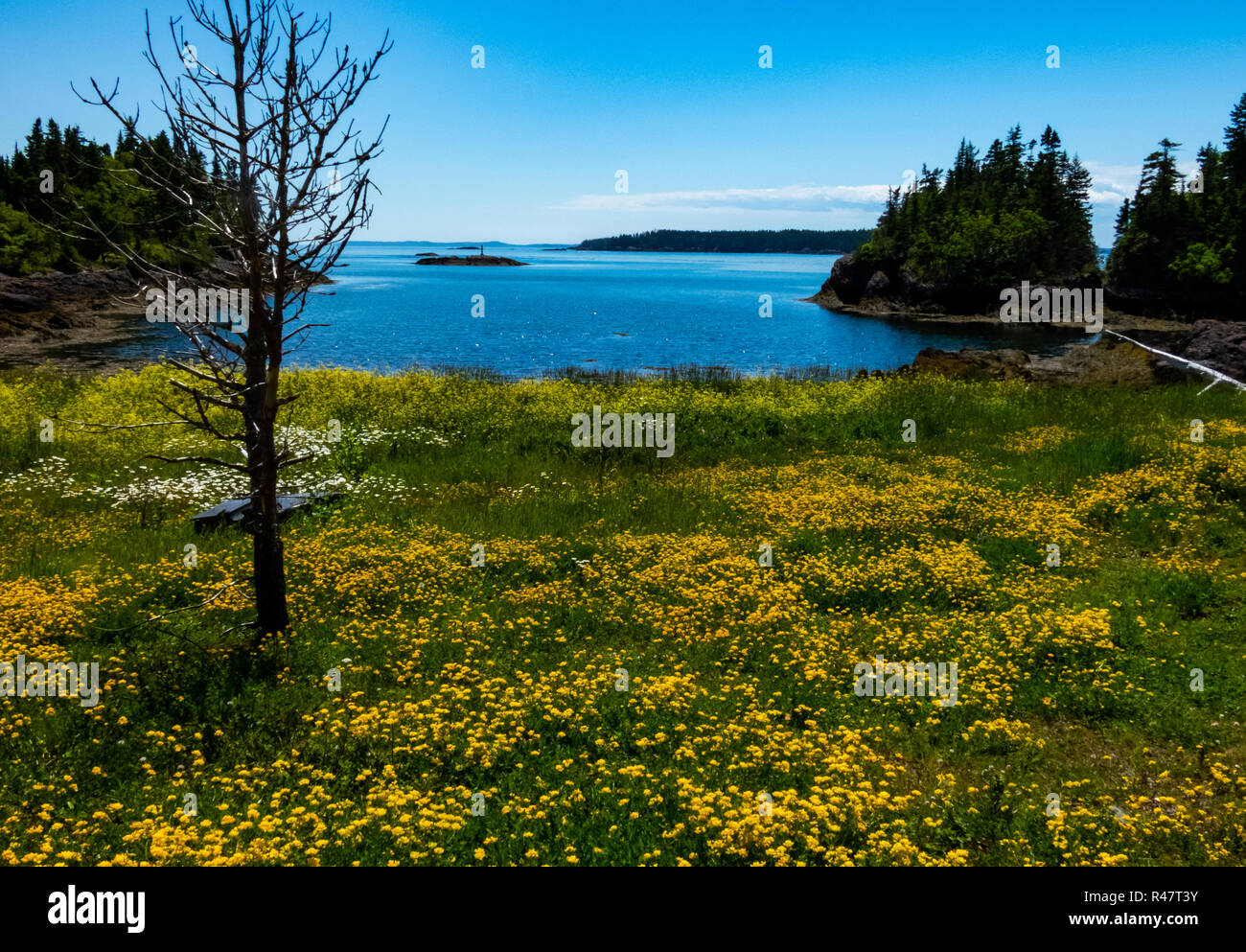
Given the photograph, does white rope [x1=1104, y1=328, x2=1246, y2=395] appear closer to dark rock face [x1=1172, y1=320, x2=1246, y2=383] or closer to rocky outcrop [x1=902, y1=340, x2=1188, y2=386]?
rocky outcrop [x1=902, y1=340, x2=1188, y2=386]

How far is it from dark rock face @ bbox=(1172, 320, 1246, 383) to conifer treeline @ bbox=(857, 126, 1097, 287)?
86437 mm

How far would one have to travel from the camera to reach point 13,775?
736 cm

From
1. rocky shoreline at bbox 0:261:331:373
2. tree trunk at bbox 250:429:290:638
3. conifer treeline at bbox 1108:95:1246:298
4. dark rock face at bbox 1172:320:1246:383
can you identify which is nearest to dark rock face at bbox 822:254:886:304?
conifer treeline at bbox 1108:95:1246:298

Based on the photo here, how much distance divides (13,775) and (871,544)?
13911 millimetres

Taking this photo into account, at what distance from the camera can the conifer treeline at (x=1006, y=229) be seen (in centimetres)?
11550

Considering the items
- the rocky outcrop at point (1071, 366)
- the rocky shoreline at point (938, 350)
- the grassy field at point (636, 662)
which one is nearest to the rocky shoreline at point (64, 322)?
the rocky shoreline at point (938, 350)

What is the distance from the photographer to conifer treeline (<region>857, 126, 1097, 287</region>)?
11550cm

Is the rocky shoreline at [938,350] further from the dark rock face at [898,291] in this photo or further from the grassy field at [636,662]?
the grassy field at [636,662]

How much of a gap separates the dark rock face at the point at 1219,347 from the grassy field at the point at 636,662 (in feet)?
52.0

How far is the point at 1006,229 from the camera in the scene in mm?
116500

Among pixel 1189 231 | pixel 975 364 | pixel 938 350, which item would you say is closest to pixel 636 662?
pixel 975 364

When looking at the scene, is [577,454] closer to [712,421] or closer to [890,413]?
[712,421]

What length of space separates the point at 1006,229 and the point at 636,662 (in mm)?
127857
